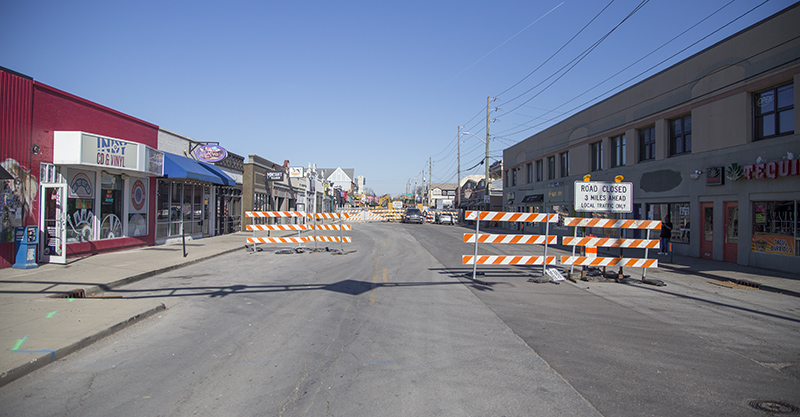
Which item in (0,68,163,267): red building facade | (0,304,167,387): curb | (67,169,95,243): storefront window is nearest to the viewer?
(0,304,167,387): curb

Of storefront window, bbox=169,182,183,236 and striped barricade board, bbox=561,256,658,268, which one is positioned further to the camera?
storefront window, bbox=169,182,183,236

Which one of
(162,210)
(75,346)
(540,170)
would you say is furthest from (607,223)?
(540,170)

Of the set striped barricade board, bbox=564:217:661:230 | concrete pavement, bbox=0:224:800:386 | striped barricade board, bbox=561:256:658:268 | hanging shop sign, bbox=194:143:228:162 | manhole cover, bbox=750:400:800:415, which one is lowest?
manhole cover, bbox=750:400:800:415

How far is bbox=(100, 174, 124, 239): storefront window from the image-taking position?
14573mm

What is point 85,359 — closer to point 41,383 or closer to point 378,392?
point 41,383

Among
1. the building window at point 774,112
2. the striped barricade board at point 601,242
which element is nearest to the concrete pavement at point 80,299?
the striped barricade board at point 601,242

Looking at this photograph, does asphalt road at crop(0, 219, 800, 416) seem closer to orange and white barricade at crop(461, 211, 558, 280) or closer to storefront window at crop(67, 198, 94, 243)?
orange and white barricade at crop(461, 211, 558, 280)

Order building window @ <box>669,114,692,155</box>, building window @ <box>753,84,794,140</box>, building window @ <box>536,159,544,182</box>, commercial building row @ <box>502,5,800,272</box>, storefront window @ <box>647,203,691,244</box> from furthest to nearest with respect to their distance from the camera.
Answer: building window @ <box>536,159,544,182</box> < building window @ <box>669,114,692,155</box> < storefront window @ <box>647,203,691,244</box> < building window @ <box>753,84,794,140</box> < commercial building row @ <box>502,5,800,272</box>

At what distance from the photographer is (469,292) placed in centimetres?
975

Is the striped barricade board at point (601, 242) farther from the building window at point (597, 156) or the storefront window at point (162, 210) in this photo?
the building window at point (597, 156)

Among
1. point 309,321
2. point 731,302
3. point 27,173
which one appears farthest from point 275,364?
point 27,173

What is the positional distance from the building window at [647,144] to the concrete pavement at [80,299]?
24.4ft

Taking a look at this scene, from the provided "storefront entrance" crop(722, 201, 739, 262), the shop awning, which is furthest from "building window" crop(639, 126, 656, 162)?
the shop awning

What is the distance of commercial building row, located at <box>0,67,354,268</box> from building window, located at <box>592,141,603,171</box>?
21.9 m
